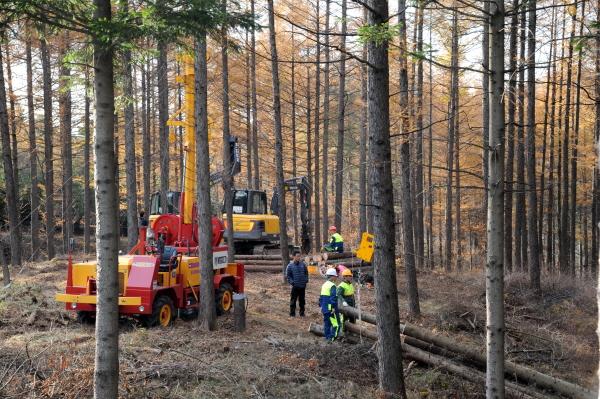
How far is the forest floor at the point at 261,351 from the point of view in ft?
23.6

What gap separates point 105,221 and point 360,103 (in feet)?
64.3

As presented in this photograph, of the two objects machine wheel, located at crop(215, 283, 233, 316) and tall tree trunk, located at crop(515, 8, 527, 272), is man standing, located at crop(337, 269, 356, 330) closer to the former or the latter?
machine wheel, located at crop(215, 283, 233, 316)

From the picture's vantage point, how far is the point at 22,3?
5.15m

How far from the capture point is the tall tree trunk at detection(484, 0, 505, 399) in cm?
621

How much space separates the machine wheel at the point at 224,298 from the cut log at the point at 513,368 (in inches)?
130

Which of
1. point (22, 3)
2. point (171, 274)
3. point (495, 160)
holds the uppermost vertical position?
point (22, 3)

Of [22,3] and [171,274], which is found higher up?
[22,3]

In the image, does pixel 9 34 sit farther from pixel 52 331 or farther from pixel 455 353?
pixel 455 353

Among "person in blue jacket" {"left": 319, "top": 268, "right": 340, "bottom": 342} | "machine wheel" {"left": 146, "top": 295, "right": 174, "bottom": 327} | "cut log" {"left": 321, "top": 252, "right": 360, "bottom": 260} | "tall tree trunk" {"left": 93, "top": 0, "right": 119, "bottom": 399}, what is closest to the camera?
"tall tree trunk" {"left": 93, "top": 0, "right": 119, "bottom": 399}

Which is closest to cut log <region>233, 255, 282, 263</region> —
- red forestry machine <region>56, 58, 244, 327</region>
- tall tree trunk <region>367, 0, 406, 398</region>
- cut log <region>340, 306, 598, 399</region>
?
red forestry machine <region>56, 58, 244, 327</region>

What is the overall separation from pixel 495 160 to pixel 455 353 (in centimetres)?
480

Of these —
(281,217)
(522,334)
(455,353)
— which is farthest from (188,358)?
(281,217)

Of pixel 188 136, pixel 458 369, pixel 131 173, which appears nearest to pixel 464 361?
pixel 458 369

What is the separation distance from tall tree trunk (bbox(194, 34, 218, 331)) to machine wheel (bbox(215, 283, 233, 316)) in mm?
1652
